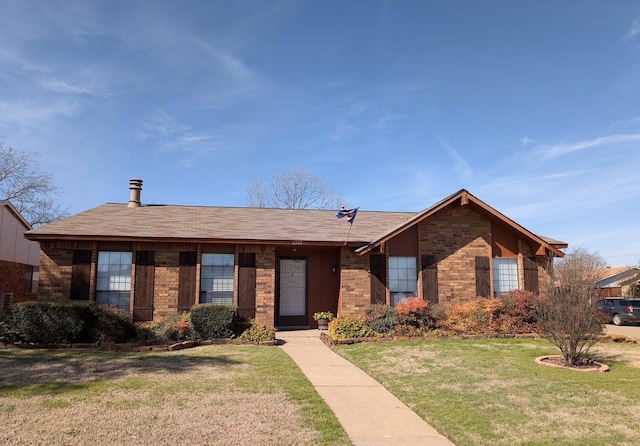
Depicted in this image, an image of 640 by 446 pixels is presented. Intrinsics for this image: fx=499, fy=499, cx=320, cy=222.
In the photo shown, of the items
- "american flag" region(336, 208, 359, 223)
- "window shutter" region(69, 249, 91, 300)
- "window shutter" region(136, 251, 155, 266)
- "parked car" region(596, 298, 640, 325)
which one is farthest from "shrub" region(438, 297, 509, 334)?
"parked car" region(596, 298, 640, 325)

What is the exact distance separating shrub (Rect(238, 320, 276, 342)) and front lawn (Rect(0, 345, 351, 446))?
2750 mm

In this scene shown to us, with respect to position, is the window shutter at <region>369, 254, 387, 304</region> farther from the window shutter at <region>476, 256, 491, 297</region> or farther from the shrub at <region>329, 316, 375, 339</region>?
the window shutter at <region>476, 256, 491, 297</region>

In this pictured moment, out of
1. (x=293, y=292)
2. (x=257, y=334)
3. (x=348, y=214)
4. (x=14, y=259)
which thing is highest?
(x=348, y=214)

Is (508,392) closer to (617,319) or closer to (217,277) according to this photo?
(217,277)

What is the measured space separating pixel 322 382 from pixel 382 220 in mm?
11350

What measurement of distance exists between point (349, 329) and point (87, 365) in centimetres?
666

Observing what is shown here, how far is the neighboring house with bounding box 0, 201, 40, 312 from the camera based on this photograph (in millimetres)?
21000

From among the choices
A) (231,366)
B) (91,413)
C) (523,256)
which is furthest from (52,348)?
(523,256)

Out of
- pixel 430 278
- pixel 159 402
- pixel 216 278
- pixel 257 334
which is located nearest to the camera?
pixel 159 402

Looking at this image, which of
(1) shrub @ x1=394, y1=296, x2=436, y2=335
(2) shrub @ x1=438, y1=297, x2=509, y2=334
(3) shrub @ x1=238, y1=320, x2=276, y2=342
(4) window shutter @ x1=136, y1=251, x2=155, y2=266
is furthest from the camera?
(4) window shutter @ x1=136, y1=251, x2=155, y2=266

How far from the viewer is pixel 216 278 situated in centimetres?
1583

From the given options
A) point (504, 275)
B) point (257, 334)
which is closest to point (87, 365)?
point (257, 334)

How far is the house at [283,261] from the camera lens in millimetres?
15266

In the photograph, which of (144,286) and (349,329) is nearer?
(349,329)
